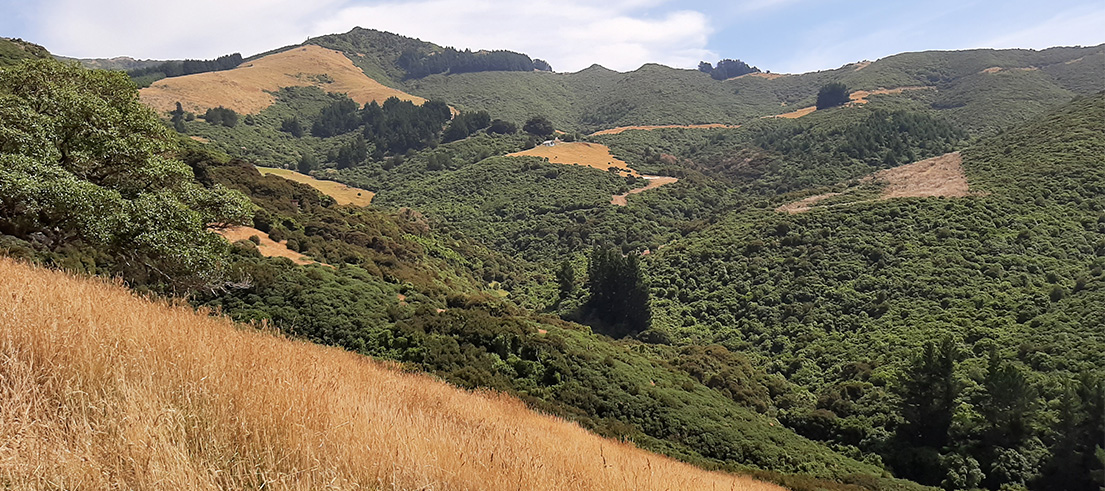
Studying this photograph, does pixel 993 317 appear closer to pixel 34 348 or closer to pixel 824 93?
pixel 34 348

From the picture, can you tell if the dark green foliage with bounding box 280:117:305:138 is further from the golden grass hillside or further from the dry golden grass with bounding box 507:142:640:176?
the golden grass hillside

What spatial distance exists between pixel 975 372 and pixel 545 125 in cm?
9869

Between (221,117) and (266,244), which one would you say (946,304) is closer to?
(266,244)

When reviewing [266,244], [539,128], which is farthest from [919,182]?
[539,128]

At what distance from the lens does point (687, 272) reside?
52375 mm

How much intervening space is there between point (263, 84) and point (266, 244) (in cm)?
11708

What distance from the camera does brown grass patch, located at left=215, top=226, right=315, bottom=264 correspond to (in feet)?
101

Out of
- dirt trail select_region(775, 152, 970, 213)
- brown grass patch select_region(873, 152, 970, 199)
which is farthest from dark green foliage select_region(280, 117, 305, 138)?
brown grass patch select_region(873, 152, 970, 199)

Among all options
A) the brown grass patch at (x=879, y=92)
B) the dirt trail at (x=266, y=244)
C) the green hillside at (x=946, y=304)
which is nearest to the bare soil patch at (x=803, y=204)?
the green hillside at (x=946, y=304)

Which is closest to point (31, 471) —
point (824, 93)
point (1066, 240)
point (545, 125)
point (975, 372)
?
point (975, 372)

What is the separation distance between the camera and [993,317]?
109 ft

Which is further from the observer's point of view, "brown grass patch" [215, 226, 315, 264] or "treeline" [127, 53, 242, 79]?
"treeline" [127, 53, 242, 79]

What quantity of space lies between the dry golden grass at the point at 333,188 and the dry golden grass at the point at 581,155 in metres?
28.1

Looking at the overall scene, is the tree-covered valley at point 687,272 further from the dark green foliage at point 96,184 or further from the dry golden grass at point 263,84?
the dry golden grass at point 263,84
